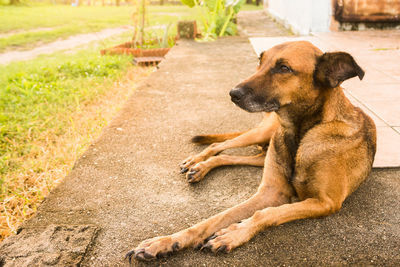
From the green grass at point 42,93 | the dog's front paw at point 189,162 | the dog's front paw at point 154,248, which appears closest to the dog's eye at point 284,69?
the dog's front paw at point 189,162

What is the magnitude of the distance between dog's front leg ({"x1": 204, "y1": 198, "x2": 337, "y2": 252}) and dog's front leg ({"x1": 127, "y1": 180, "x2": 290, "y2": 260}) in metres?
0.08

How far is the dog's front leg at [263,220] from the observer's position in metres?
2.12

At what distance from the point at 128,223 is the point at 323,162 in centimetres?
137

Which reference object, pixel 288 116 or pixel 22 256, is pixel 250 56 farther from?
pixel 22 256

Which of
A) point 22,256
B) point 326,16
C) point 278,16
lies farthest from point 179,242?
point 278,16

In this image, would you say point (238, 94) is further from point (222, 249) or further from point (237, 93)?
point (222, 249)

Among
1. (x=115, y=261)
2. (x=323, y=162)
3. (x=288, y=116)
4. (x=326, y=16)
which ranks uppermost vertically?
(x=326, y=16)

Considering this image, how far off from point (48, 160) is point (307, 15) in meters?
7.19

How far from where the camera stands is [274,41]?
26.5ft

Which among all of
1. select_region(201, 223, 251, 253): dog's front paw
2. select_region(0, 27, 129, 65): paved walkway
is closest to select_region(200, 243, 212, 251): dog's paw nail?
select_region(201, 223, 251, 253): dog's front paw

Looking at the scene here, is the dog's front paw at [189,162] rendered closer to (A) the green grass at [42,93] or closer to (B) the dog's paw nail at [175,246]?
(B) the dog's paw nail at [175,246]

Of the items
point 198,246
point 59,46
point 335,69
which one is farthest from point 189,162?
point 59,46

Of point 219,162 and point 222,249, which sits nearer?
point 222,249

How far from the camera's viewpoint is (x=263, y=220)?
2223 mm
